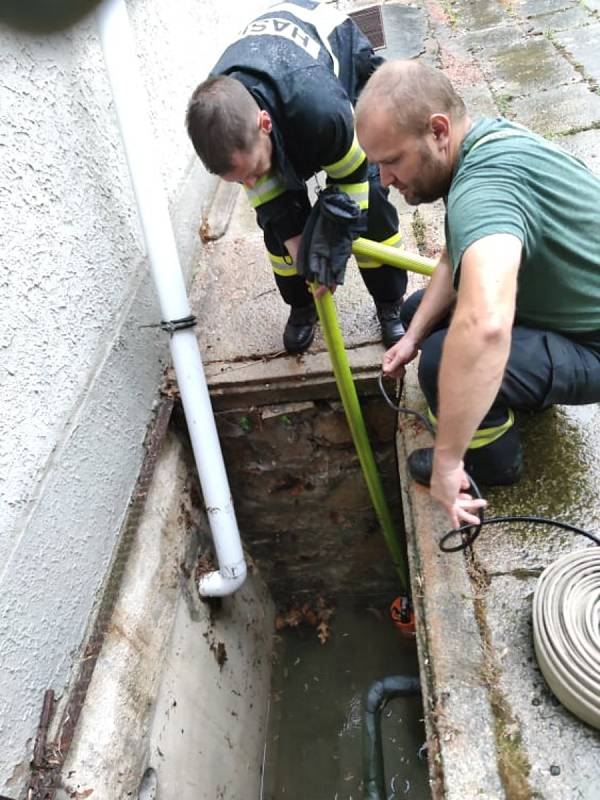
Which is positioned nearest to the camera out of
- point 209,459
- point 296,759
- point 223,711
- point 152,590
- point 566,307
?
point 566,307

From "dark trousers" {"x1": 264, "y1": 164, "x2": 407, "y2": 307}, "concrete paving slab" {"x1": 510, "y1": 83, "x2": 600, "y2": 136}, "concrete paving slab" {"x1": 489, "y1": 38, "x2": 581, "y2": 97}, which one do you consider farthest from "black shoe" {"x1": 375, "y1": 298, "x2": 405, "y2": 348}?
"concrete paving slab" {"x1": 489, "y1": 38, "x2": 581, "y2": 97}

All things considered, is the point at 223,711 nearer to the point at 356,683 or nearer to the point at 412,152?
the point at 356,683

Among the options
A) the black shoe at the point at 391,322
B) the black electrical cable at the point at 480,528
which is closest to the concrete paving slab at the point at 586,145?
the black shoe at the point at 391,322

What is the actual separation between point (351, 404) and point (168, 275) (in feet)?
3.03

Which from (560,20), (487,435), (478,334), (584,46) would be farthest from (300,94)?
(560,20)

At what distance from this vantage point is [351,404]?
2.45m

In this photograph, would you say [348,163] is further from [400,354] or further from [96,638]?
A: [96,638]

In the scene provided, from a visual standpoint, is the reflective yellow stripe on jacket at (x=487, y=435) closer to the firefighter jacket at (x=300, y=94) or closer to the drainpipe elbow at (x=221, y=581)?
the firefighter jacket at (x=300, y=94)

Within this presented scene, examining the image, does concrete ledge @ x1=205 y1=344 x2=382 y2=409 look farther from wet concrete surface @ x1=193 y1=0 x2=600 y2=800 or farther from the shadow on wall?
the shadow on wall

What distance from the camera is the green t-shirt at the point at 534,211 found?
4.61ft

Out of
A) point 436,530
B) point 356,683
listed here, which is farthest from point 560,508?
point 356,683

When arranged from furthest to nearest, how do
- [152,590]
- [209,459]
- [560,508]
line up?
→ [209,459] < [152,590] < [560,508]

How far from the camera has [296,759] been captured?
317 centimetres

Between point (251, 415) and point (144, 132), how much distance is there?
1291 mm
